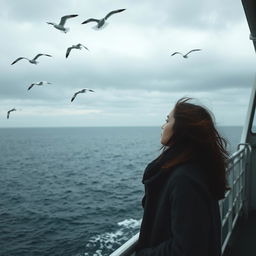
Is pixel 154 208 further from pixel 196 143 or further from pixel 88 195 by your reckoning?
pixel 88 195

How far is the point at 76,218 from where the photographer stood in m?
18.1

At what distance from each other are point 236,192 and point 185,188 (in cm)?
341

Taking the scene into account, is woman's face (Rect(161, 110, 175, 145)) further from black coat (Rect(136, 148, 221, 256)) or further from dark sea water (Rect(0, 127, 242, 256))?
dark sea water (Rect(0, 127, 242, 256))

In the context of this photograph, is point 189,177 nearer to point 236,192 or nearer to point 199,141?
point 199,141

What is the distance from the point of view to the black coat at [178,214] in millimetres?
1167

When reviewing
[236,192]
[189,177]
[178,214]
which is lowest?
[236,192]

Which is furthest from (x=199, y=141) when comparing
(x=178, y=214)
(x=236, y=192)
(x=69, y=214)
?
(x=69, y=214)

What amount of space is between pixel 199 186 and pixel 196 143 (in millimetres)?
174

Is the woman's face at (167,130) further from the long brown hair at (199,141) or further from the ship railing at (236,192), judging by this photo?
the ship railing at (236,192)

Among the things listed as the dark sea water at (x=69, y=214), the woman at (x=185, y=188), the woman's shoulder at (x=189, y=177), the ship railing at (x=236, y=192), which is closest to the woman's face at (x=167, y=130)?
the woman at (x=185, y=188)

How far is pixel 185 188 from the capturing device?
1.19 meters

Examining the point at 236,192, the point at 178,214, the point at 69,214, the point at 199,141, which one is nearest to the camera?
the point at 178,214

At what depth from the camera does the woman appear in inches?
46.2

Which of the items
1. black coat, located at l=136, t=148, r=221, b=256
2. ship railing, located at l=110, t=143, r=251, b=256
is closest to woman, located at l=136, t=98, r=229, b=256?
black coat, located at l=136, t=148, r=221, b=256
